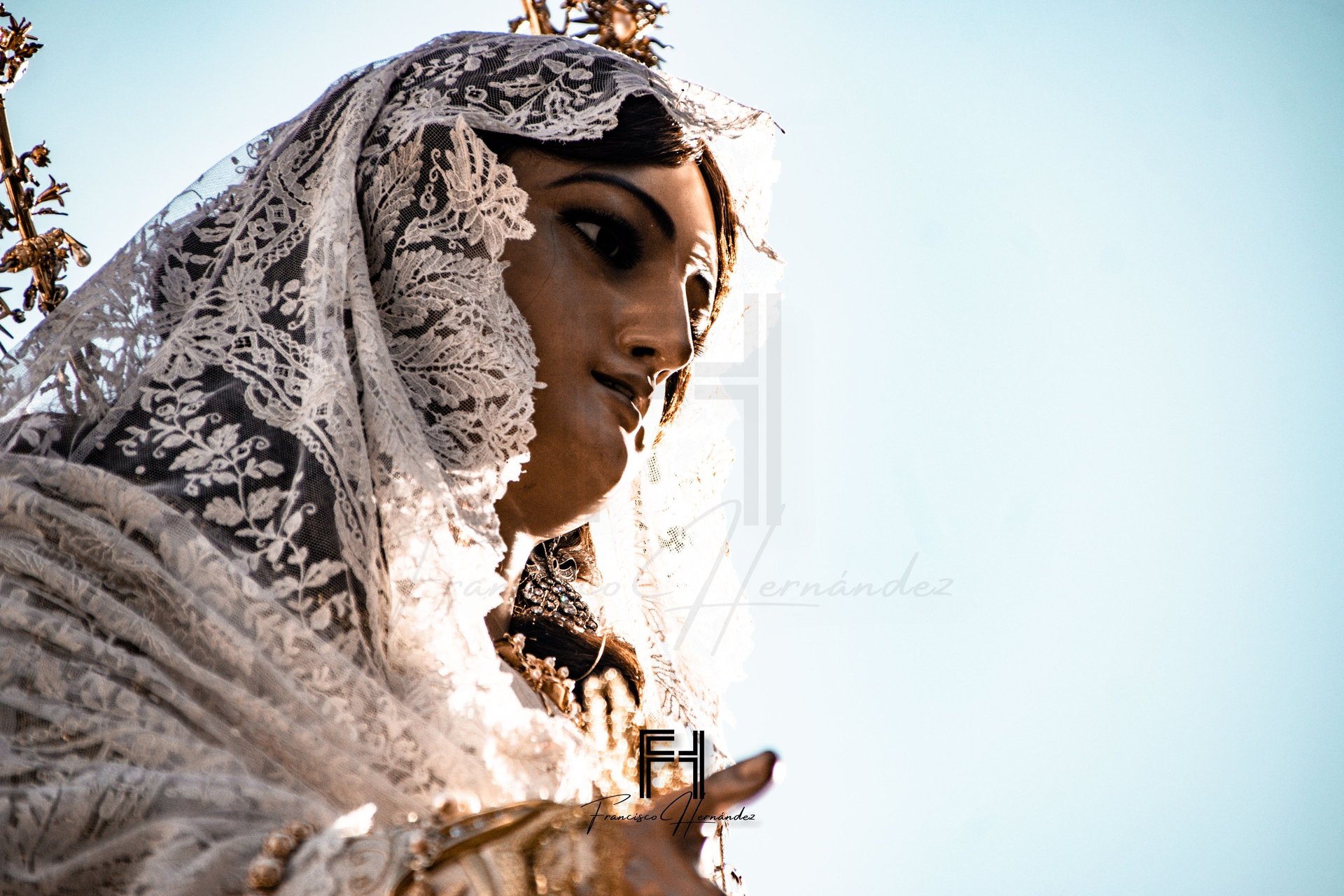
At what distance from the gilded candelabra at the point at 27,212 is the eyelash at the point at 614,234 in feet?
3.54

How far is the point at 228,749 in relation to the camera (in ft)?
4.32

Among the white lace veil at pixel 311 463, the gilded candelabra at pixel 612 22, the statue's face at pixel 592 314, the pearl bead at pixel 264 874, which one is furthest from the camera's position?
the gilded candelabra at pixel 612 22

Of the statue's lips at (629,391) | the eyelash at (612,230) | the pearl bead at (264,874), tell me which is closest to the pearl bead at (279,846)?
the pearl bead at (264,874)

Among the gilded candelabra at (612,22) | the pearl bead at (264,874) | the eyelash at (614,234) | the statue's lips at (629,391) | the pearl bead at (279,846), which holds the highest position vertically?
the gilded candelabra at (612,22)

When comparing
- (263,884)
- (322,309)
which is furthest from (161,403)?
(263,884)

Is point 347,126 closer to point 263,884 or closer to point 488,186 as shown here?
point 488,186

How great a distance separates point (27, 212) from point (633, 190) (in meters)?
1.25

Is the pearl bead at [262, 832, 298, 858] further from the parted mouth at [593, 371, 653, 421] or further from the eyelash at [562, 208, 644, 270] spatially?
the eyelash at [562, 208, 644, 270]

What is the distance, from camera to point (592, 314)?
6.40 feet

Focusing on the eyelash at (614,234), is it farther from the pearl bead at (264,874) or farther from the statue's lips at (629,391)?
the pearl bead at (264,874)

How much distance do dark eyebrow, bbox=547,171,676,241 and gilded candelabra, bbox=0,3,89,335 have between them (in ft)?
3.50

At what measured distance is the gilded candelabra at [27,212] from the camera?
2396 millimetres

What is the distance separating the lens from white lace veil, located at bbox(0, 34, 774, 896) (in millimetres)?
1328

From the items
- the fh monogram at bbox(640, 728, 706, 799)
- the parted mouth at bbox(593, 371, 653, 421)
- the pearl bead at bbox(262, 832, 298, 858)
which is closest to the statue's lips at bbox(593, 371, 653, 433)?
the parted mouth at bbox(593, 371, 653, 421)
